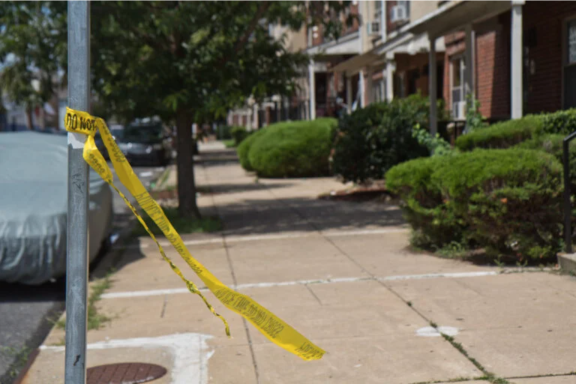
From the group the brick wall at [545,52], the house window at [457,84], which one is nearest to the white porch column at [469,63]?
the brick wall at [545,52]

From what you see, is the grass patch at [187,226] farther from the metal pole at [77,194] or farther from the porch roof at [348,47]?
the porch roof at [348,47]

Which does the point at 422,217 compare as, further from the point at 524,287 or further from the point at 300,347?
the point at 300,347

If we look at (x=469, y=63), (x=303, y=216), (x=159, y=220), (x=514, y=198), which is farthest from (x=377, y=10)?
(x=159, y=220)

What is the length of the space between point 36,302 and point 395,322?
3.61 meters

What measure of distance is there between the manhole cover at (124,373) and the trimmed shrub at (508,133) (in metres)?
5.47

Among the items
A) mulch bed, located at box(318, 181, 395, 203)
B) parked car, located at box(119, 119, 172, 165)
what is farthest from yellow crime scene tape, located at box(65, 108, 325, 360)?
parked car, located at box(119, 119, 172, 165)

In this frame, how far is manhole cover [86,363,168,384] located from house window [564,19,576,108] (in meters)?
9.17

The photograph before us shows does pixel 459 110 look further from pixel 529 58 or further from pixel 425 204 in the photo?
pixel 425 204

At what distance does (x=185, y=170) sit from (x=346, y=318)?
22.9 feet

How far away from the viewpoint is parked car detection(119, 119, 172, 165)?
30859 millimetres

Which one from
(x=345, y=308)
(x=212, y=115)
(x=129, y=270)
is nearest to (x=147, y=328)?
(x=345, y=308)

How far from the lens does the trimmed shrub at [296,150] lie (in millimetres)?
21203

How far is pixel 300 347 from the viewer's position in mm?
3453

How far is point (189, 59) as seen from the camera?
11.9 metres
